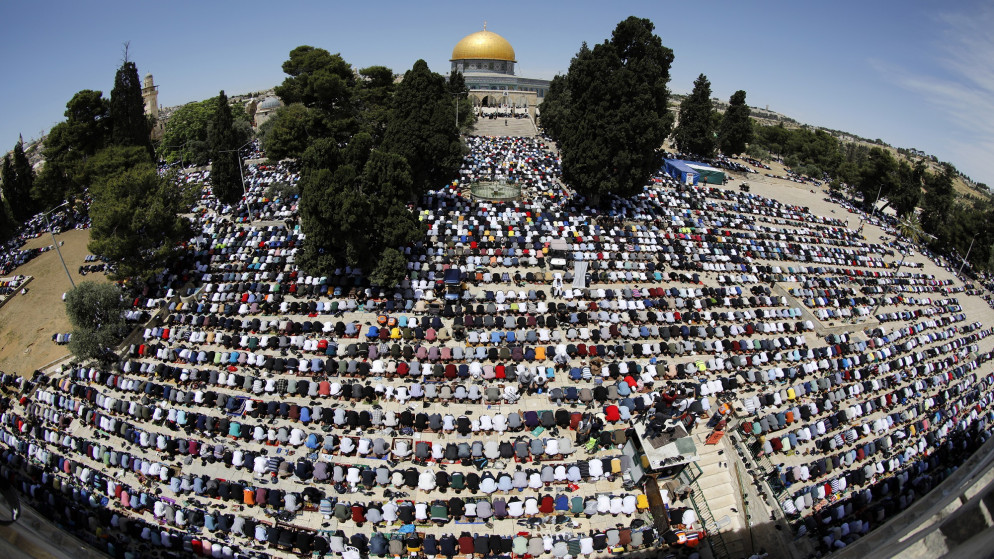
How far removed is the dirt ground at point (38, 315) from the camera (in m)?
21.4

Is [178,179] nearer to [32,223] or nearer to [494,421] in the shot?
[32,223]

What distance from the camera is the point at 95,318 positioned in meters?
21.0

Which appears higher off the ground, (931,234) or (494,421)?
(931,234)

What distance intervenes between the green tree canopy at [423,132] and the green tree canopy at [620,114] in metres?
9.56

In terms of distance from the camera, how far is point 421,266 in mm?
26656

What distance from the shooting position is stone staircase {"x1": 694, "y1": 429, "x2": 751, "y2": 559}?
13.6 metres

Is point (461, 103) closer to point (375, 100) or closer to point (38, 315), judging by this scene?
point (375, 100)

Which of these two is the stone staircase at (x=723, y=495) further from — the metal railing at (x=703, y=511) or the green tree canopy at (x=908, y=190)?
the green tree canopy at (x=908, y=190)

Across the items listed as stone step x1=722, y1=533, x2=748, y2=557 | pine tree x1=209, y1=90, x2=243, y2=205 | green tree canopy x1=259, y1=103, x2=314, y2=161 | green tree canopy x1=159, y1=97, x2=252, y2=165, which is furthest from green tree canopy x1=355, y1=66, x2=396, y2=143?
stone step x1=722, y1=533, x2=748, y2=557

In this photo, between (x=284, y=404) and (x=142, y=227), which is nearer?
(x=284, y=404)

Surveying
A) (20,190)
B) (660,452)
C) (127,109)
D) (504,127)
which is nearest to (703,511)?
(660,452)

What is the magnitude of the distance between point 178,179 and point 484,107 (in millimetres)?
51196

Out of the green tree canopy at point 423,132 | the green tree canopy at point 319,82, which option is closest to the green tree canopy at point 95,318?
the green tree canopy at point 423,132

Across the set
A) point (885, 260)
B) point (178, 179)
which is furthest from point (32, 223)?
point (885, 260)
